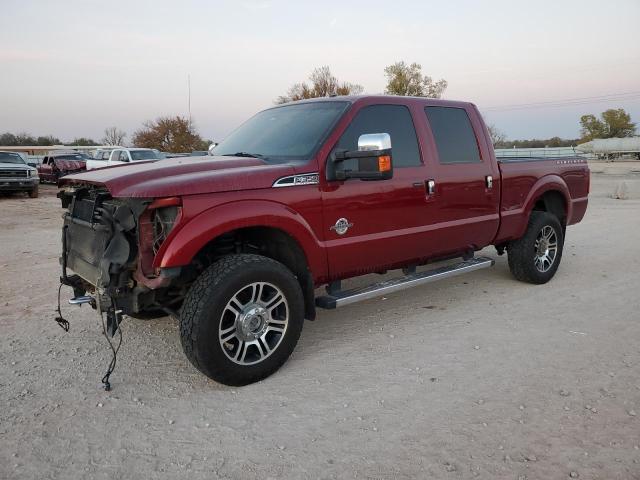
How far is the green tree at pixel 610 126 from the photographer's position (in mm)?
85500

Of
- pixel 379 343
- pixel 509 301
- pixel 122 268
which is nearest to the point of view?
pixel 122 268

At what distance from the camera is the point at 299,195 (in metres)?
3.76

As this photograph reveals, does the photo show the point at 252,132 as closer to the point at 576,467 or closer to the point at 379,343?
the point at 379,343

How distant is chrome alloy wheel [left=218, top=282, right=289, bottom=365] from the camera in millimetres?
3498

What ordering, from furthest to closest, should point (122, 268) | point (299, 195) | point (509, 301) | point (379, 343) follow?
1. point (509, 301)
2. point (379, 343)
3. point (299, 195)
4. point (122, 268)

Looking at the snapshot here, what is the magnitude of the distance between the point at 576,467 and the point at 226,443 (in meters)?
1.81

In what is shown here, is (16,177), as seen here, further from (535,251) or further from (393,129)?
(535,251)

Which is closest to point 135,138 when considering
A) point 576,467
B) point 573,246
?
point 573,246

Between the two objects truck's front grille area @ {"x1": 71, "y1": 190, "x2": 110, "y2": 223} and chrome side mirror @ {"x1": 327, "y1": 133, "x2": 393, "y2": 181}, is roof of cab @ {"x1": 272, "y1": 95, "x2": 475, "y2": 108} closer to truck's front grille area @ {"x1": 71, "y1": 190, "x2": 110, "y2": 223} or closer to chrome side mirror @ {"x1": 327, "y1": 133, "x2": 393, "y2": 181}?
chrome side mirror @ {"x1": 327, "y1": 133, "x2": 393, "y2": 181}

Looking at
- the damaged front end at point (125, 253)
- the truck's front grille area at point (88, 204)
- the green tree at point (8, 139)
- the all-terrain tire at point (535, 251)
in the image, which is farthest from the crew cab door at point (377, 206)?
the green tree at point (8, 139)

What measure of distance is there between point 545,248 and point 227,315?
4119 mm

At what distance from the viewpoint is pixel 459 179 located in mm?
4895

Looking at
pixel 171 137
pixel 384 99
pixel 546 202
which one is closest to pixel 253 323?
pixel 384 99

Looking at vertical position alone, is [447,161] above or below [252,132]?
below
